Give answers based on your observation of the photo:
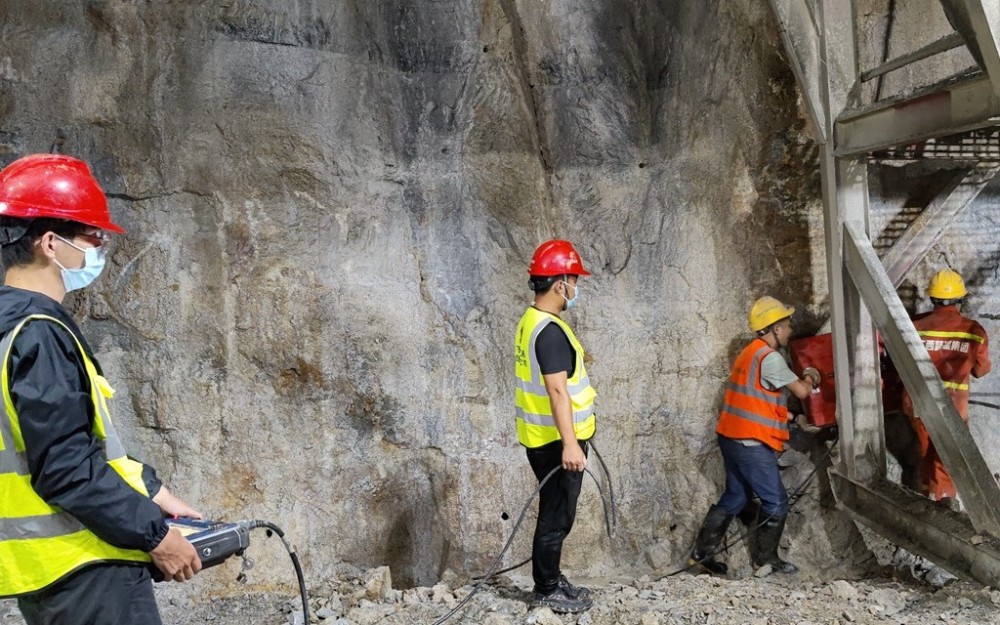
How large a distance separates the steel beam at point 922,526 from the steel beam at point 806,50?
2.21 m

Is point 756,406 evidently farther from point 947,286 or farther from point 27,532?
point 27,532

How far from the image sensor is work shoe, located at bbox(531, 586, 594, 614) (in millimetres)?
3732

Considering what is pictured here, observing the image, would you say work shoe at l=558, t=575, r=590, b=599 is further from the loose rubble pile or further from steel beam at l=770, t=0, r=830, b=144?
steel beam at l=770, t=0, r=830, b=144

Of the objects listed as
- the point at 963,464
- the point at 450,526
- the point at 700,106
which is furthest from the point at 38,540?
the point at 700,106

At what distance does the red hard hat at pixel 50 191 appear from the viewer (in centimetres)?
197

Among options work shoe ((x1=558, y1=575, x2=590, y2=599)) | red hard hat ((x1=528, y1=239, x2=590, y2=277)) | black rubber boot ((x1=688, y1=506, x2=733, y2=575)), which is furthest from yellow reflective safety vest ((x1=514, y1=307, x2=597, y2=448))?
black rubber boot ((x1=688, y1=506, x2=733, y2=575))

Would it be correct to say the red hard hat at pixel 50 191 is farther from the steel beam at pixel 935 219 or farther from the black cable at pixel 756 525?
the steel beam at pixel 935 219

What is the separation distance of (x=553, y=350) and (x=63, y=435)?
2.16 meters

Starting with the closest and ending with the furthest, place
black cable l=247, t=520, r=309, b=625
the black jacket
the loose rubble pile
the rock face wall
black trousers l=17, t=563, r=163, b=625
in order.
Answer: the black jacket → black trousers l=17, t=563, r=163, b=625 → black cable l=247, t=520, r=309, b=625 → the loose rubble pile → the rock face wall

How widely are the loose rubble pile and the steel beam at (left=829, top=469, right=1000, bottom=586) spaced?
0.12 meters

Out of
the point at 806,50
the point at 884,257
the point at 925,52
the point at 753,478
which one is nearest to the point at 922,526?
the point at 753,478

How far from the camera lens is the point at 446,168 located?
16.9ft

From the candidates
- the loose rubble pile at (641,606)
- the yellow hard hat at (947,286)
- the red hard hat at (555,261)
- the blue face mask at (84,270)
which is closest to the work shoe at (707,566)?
the loose rubble pile at (641,606)

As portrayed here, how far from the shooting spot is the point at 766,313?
474 centimetres
